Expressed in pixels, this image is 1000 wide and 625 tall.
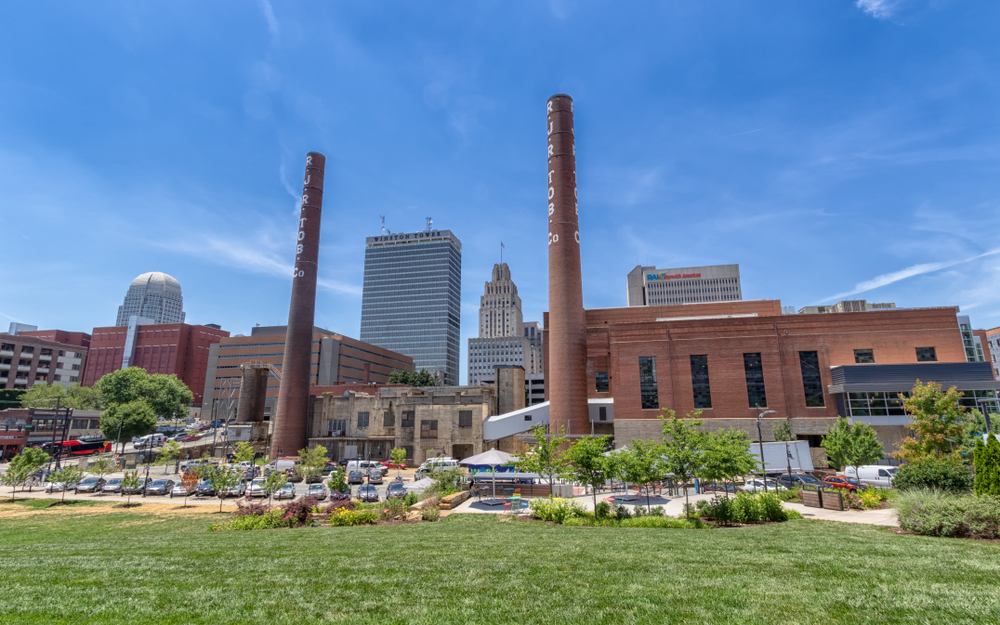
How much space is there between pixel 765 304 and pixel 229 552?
76690 millimetres

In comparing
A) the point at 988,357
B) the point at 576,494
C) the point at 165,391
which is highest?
the point at 988,357

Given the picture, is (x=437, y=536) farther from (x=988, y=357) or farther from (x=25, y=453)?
(x=988, y=357)

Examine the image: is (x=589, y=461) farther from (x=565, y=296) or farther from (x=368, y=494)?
(x=565, y=296)

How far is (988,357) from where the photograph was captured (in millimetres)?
113875

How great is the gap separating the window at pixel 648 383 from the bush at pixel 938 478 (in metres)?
29.5

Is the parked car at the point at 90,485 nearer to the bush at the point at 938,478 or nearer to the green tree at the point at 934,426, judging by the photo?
the bush at the point at 938,478

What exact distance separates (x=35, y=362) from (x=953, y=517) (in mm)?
143525

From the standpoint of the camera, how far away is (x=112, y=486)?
38750 mm

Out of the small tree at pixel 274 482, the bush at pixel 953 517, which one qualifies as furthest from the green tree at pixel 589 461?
the small tree at pixel 274 482

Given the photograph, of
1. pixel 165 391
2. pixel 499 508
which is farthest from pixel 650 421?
pixel 165 391

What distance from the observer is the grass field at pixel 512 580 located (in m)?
7.45

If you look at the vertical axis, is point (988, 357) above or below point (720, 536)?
above

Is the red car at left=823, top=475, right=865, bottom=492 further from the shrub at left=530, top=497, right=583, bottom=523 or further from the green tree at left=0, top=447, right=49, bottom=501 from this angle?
the green tree at left=0, top=447, right=49, bottom=501

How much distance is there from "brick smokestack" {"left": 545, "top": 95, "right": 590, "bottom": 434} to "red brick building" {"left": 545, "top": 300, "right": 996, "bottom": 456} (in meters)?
4.31
